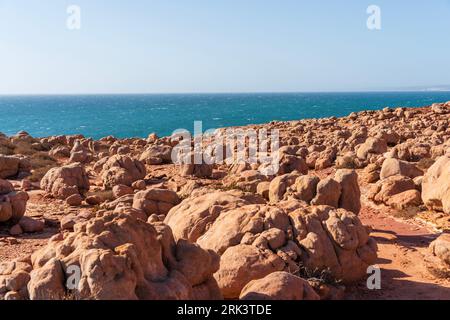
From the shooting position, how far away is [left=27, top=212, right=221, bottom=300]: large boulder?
19.1ft

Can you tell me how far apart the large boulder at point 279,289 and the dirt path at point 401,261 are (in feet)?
7.32

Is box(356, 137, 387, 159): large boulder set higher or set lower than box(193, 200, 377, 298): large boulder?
higher

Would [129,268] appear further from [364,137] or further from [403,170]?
[364,137]

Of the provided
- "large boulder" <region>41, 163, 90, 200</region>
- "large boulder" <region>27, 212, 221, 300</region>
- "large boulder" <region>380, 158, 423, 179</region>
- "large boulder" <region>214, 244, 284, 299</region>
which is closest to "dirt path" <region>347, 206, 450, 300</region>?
"large boulder" <region>214, 244, 284, 299</region>

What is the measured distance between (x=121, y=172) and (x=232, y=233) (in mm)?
11259

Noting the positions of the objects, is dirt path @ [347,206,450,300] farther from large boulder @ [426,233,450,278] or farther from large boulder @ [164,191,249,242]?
large boulder @ [164,191,249,242]

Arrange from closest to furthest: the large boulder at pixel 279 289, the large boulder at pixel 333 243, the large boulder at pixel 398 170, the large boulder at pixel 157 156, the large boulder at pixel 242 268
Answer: the large boulder at pixel 279 289 < the large boulder at pixel 242 268 < the large boulder at pixel 333 243 < the large boulder at pixel 398 170 < the large boulder at pixel 157 156

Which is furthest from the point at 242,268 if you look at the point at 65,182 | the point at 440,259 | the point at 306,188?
the point at 65,182

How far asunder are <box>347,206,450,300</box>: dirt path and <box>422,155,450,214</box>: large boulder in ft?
2.81

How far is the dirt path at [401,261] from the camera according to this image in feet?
30.7

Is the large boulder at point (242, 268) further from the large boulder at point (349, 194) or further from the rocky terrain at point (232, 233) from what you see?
the large boulder at point (349, 194)

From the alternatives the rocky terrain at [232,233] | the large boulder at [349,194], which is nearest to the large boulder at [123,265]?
the rocky terrain at [232,233]
